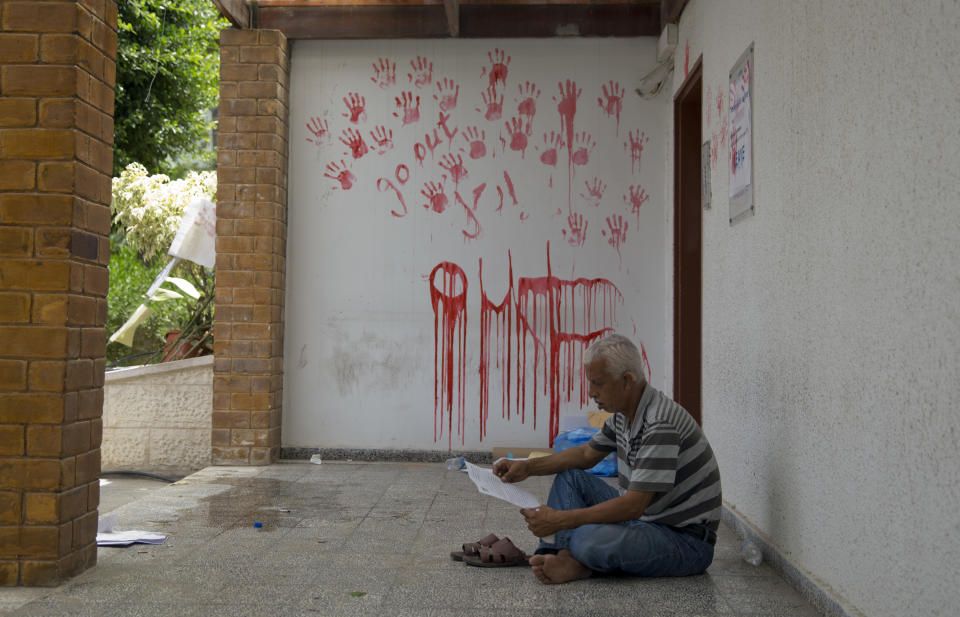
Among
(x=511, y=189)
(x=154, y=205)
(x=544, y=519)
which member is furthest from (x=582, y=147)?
(x=154, y=205)

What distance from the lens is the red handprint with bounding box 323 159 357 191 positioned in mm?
7512

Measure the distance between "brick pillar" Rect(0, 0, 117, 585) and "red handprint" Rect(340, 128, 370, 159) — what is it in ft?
12.5

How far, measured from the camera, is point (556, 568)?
11.9 feet

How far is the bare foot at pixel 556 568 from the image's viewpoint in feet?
11.9

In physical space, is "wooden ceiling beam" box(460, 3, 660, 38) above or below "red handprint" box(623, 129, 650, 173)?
above

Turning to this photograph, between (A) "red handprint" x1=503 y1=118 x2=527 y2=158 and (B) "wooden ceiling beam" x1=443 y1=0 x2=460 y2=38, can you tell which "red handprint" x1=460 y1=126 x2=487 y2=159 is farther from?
(B) "wooden ceiling beam" x1=443 y1=0 x2=460 y2=38

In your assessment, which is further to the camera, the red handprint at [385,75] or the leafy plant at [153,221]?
the leafy plant at [153,221]

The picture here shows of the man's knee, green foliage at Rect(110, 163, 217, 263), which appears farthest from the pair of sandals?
green foliage at Rect(110, 163, 217, 263)

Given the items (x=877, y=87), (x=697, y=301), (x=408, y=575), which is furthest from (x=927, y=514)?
(x=697, y=301)

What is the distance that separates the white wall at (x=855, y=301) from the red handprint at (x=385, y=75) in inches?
140

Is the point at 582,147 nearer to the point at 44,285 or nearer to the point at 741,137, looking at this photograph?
the point at 741,137

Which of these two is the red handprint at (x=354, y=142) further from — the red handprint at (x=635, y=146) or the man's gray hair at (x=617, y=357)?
the man's gray hair at (x=617, y=357)

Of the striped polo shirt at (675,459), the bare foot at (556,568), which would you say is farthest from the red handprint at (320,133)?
the bare foot at (556,568)

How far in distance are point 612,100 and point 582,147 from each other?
1.52 feet
